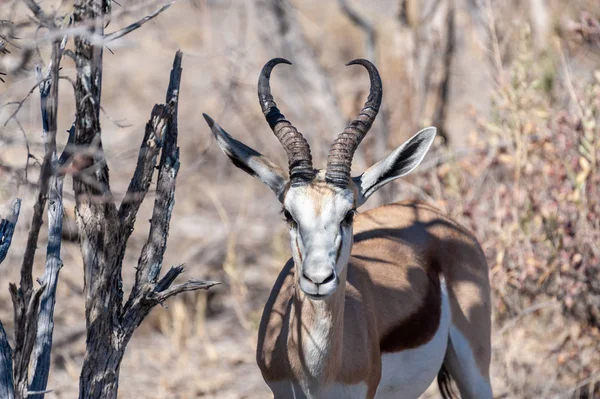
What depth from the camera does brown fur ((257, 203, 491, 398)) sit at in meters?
4.06

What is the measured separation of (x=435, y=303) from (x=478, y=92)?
8617mm

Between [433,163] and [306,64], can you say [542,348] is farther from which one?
[306,64]

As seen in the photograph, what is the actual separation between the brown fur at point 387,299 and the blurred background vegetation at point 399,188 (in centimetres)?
85

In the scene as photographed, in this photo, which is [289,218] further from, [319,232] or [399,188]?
[399,188]

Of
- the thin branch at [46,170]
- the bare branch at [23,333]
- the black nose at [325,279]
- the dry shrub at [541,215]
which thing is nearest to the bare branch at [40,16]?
the thin branch at [46,170]

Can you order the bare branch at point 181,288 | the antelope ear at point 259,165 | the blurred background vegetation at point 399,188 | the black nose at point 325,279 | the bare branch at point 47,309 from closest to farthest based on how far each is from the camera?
1. the black nose at point 325,279
2. the bare branch at point 181,288
3. the bare branch at point 47,309
4. the antelope ear at point 259,165
5. the blurred background vegetation at point 399,188

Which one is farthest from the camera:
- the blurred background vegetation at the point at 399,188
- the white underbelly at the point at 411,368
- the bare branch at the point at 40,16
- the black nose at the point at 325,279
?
the blurred background vegetation at the point at 399,188

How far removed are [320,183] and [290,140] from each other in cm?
27

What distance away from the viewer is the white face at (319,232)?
356cm

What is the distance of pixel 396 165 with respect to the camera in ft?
14.2

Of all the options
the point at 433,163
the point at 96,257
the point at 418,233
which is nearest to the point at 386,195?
the point at 433,163

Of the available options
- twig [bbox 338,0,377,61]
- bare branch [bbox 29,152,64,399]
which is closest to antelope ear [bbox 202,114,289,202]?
bare branch [bbox 29,152,64,399]

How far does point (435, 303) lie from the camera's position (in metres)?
4.94

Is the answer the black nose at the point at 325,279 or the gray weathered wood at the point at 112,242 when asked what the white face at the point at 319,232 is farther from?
the gray weathered wood at the point at 112,242
